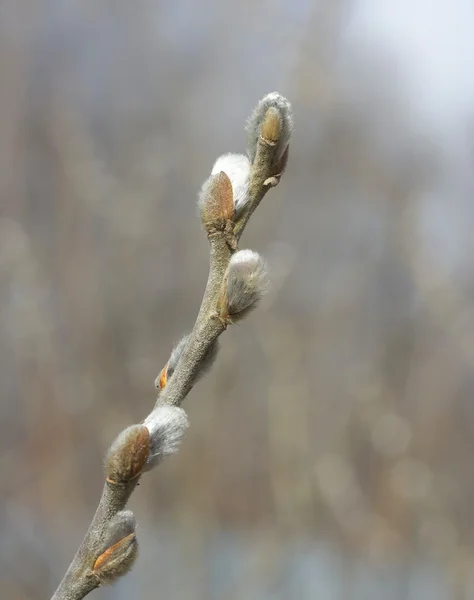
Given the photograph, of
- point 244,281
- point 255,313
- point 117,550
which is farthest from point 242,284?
point 255,313

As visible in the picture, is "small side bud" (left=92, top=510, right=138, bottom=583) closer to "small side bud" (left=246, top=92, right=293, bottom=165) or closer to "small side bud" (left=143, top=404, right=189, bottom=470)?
"small side bud" (left=143, top=404, right=189, bottom=470)

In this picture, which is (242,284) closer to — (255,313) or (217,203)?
(217,203)

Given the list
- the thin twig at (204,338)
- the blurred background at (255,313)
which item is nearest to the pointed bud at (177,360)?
the thin twig at (204,338)

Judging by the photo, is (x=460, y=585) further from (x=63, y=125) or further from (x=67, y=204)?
(x=63, y=125)

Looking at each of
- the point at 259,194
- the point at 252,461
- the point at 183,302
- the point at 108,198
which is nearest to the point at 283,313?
the point at 183,302

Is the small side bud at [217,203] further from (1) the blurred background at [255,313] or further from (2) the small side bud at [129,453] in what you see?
(1) the blurred background at [255,313]

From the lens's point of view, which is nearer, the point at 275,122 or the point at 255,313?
the point at 275,122
